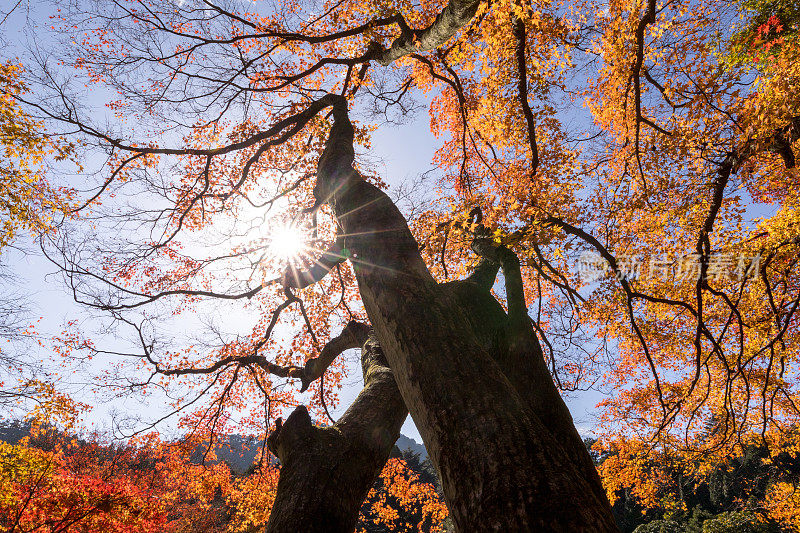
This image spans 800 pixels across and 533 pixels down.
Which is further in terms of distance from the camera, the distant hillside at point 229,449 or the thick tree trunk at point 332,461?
the distant hillside at point 229,449

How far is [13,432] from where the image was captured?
170 ft

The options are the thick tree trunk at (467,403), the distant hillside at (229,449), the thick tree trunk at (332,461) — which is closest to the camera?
the thick tree trunk at (467,403)

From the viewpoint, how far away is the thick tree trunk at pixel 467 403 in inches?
55.2

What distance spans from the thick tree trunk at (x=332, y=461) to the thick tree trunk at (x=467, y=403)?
0.98 m

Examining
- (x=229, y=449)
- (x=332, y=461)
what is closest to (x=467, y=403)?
(x=332, y=461)

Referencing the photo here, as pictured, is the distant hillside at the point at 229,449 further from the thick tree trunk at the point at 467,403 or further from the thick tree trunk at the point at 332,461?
the thick tree trunk at the point at 467,403

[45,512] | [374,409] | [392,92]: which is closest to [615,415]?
[374,409]

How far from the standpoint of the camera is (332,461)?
103 inches

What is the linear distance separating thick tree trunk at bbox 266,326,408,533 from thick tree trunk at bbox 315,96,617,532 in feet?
3.21

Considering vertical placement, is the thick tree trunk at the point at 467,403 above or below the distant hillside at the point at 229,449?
below

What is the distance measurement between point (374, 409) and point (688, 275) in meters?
8.63

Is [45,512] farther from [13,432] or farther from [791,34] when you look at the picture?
[13,432]

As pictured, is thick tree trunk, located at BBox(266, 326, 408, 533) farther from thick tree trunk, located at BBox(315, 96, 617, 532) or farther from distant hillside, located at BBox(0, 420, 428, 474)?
distant hillside, located at BBox(0, 420, 428, 474)

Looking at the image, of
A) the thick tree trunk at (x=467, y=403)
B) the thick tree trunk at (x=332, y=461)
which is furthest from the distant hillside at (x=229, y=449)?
the thick tree trunk at (x=467, y=403)
